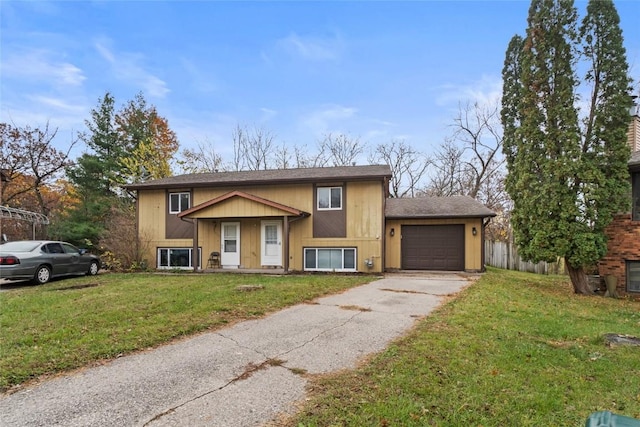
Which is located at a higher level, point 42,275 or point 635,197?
point 635,197

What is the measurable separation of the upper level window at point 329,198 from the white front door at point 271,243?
1.91 metres

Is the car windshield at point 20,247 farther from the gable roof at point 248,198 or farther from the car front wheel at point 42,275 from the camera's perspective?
the gable roof at point 248,198

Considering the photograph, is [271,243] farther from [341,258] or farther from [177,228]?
[177,228]

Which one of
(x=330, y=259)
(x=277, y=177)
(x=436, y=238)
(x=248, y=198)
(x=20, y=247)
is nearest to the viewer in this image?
(x=20, y=247)

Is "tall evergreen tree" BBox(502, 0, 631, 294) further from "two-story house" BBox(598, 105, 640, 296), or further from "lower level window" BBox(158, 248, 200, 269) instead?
"lower level window" BBox(158, 248, 200, 269)

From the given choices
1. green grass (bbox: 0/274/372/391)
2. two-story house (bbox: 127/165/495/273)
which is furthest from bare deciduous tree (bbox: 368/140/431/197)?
green grass (bbox: 0/274/372/391)

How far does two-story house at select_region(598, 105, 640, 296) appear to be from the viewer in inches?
409

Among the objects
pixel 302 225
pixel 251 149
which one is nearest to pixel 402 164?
pixel 251 149

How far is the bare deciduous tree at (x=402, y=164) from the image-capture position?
32375 millimetres

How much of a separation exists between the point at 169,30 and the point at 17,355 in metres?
11.0

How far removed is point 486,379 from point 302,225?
11.2m

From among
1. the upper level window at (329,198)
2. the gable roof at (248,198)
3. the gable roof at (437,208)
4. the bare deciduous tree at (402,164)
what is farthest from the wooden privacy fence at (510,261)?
the bare deciduous tree at (402,164)

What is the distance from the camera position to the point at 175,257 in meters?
15.7

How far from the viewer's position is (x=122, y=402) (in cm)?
322
